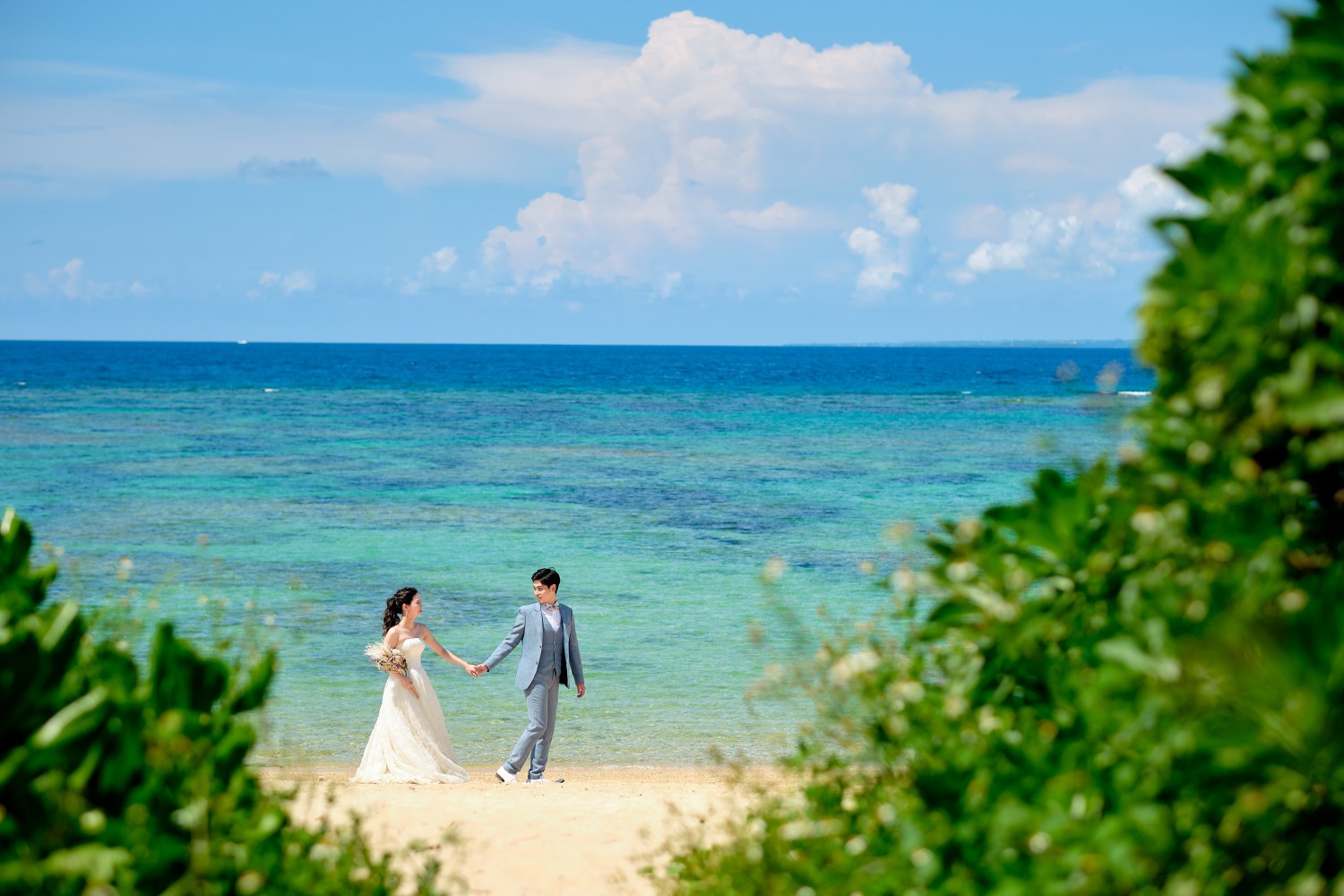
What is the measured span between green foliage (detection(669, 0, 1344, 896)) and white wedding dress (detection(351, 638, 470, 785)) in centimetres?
798

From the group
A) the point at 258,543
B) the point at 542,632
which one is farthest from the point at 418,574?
the point at 542,632

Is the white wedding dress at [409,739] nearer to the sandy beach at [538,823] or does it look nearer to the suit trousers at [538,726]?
the sandy beach at [538,823]

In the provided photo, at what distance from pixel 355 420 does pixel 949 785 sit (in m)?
55.1

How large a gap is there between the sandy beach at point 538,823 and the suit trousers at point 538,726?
0.48 metres

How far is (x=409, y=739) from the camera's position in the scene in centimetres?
1128

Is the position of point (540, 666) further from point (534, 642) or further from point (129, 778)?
point (129, 778)

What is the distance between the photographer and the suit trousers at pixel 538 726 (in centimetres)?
1108

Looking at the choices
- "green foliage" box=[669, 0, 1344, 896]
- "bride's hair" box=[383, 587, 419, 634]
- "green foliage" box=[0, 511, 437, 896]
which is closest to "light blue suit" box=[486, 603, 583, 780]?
"bride's hair" box=[383, 587, 419, 634]

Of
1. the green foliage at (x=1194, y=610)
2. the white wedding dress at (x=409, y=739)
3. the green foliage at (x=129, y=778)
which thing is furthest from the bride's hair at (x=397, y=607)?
the green foliage at (x=1194, y=610)

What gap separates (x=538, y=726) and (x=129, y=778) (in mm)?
7658

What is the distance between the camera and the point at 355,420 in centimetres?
5647

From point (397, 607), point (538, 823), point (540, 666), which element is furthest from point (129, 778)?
point (397, 607)

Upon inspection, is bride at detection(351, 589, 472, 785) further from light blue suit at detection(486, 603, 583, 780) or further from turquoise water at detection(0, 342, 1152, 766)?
turquoise water at detection(0, 342, 1152, 766)

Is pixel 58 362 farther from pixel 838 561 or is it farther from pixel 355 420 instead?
pixel 838 561
